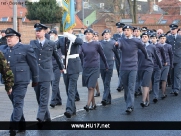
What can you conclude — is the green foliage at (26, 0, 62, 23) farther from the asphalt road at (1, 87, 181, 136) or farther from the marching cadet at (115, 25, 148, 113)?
the marching cadet at (115, 25, 148, 113)

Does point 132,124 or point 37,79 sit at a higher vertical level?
point 37,79

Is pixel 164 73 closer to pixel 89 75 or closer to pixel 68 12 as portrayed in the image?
pixel 89 75

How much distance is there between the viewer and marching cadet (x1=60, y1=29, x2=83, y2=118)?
32.7 ft

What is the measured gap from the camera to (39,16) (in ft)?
141

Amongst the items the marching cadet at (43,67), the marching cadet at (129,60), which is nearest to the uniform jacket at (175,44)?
the marching cadet at (129,60)

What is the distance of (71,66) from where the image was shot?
1016 centimetres

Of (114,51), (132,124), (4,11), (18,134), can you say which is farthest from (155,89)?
(4,11)

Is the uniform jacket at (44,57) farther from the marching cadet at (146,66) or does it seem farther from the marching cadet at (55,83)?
the marching cadet at (146,66)

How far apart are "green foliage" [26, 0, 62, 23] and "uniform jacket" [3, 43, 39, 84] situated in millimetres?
34409

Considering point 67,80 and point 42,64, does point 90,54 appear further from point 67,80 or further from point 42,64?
point 42,64

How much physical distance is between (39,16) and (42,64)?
34.3m

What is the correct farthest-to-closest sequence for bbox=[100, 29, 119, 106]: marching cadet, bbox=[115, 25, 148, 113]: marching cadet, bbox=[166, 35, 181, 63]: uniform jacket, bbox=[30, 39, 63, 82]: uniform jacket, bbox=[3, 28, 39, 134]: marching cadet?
bbox=[166, 35, 181, 63]: uniform jacket
bbox=[100, 29, 119, 106]: marching cadet
bbox=[115, 25, 148, 113]: marching cadet
bbox=[30, 39, 63, 82]: uniform jacket
bbox=[3, 28, 39, 134]: marching cadet

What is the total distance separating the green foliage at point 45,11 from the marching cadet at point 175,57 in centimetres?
2827

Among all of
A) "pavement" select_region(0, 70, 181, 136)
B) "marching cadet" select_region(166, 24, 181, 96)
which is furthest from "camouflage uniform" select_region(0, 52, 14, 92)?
"marching cadet" select_region(166, 24, 181, 96)
